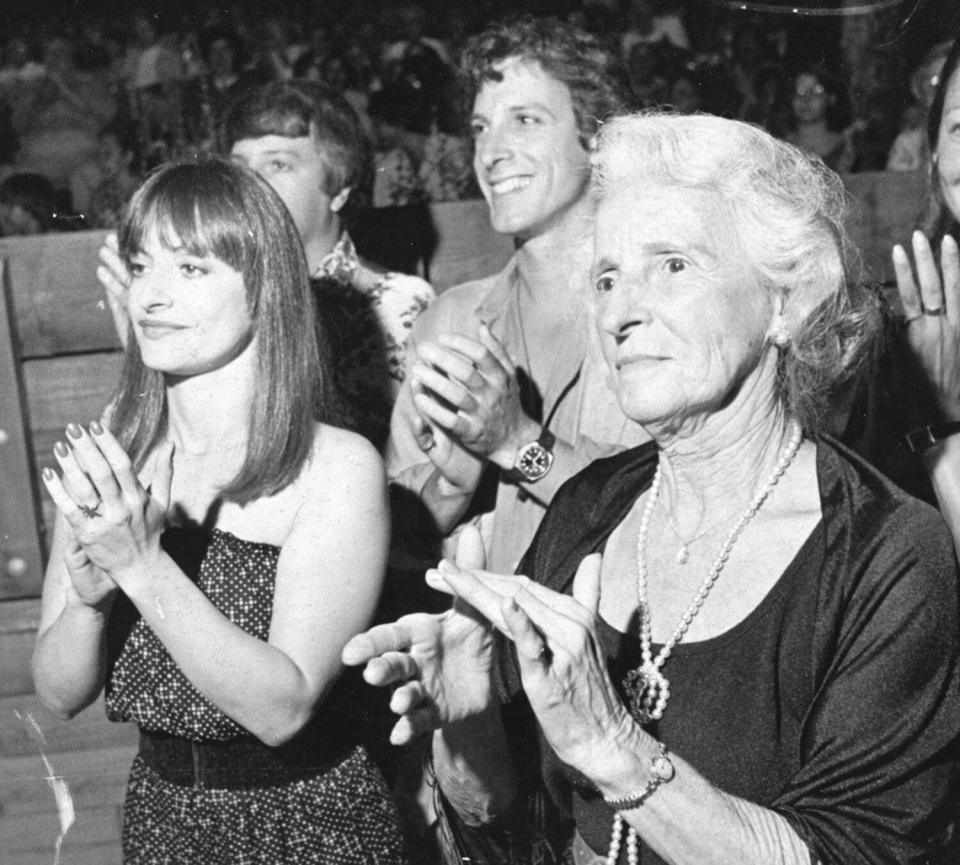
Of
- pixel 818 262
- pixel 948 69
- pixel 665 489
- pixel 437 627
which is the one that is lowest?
pixel 437 627

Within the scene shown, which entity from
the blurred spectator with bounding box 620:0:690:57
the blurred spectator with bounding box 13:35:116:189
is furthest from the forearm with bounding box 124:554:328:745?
the blurred spectator with bounding box 620:0:690:57

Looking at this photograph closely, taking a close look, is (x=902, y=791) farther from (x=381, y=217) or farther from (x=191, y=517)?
(x=381, y=217)

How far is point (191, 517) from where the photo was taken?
1686mm

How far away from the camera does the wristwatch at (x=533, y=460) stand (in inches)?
74.6

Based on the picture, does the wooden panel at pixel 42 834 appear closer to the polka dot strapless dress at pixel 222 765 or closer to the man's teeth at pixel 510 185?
the polka dot strapless dress at pixel 222 765

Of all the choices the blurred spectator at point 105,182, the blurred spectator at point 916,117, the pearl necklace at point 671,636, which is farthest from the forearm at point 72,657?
the blurred spectator at point 916,117

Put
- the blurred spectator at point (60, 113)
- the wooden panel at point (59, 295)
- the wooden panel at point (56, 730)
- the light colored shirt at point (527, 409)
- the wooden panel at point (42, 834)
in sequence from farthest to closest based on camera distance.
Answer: the blurred spectator at point (60, 113), the wooden panel at point (59, 295), the wooden panel at point (56, 730), the light colored shirt at point (527, 409), the wooden panel at point (42, 834)

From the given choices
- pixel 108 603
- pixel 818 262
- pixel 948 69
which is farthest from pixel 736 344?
pixel 108 603

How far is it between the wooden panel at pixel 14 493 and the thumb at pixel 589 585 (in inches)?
48.1

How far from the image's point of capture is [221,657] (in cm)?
152

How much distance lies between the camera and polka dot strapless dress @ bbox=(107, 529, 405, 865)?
1631mm

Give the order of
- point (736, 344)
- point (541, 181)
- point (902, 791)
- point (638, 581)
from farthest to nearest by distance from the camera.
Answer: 1. point (541, 181)
2. point (638, 581)
3. point (736, 344)
4. point (902, 791)

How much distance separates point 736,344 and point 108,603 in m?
0.84

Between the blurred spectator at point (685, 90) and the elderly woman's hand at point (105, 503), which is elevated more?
the blurred spectator at point (685, 90)
